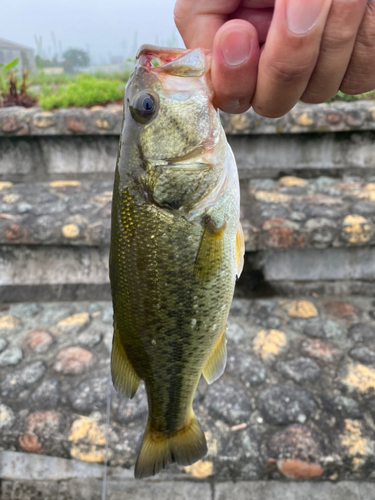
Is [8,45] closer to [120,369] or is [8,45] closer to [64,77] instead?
[64,77]

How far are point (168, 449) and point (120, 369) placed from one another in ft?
1.34

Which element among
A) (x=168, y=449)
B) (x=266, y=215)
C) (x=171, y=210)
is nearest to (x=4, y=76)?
(x=266, y=215)

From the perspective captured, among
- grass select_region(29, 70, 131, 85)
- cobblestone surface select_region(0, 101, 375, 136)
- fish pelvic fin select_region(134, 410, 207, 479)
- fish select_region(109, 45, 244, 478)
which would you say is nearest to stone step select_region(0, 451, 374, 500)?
fish pelvic fin select_region(134, 410, 207, 479)

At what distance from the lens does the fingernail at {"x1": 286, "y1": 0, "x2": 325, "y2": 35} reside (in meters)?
0.83

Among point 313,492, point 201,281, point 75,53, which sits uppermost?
point 75,53

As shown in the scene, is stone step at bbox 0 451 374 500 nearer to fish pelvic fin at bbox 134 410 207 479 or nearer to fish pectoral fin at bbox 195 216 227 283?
fish pelvic fin at bbox 134 410 207 479

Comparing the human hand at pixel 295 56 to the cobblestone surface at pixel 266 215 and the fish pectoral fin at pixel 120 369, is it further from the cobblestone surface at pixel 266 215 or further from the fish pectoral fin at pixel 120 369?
the cobblestone surface at pixel 266 215

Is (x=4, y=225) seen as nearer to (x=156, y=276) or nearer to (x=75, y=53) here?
(x=156, y=276)

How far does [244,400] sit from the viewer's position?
7.02 feet

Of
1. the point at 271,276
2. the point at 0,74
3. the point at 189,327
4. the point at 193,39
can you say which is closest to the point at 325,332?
the point at 271,276

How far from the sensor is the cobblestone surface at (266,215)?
2.77 meters

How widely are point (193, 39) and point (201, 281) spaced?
3.01 feet

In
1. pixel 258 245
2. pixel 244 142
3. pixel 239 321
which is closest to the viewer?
pixel 239 321

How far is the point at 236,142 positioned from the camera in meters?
3.71
